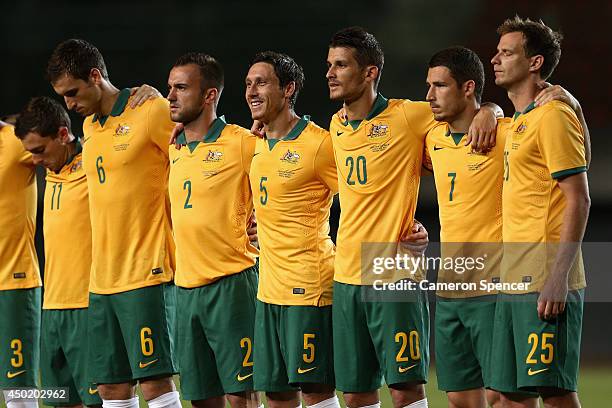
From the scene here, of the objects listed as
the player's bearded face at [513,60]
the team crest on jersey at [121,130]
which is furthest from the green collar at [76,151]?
the player's bearded face at [513,60]

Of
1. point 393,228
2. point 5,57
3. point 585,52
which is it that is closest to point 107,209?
point 393,228

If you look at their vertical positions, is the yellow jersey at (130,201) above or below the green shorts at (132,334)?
above

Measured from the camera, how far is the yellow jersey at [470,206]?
5.50m

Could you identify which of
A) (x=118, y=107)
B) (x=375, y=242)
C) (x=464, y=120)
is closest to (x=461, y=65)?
(x=464, y=120)

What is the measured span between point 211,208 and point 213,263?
289mm

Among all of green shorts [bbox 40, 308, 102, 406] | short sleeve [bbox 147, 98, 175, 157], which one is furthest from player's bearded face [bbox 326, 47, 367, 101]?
green shorts [bbox 40, 308, 102, 406]

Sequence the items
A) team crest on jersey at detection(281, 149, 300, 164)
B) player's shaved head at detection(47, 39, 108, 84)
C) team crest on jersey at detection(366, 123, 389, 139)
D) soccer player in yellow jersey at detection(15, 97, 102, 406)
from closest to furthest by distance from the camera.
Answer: team crest on jersey at detection(366, 123, 389, 139) < team crest on jersey at detection(281, 149, 300, 164) < player's shaved head at detection(47, 39, 108, 84) < soccer player in yellow jersey at detection(15, 97, 102, 406)

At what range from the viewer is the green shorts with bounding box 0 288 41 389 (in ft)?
23.0

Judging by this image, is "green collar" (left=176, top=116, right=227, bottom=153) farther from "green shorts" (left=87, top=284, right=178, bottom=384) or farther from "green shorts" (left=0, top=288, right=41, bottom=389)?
"green shorts" (left=0, top=288, right=41, bottom=389)

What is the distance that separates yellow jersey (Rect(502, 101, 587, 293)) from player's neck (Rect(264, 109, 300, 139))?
1273mm

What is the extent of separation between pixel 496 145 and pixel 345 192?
0.78 metres

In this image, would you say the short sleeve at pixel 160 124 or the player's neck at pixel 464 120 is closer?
the player's neck at pixel 464 120

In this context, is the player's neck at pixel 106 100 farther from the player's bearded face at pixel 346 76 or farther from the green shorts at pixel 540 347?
the green shorts at pixel 540 347

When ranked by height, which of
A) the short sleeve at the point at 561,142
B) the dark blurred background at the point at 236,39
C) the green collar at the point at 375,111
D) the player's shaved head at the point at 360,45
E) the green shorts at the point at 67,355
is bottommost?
the green shorts at the point at 67,355
